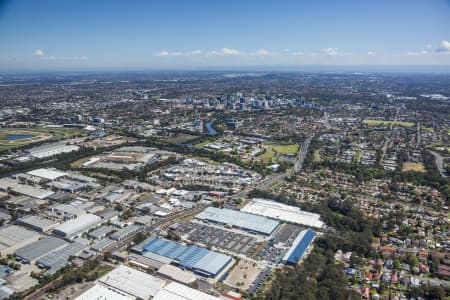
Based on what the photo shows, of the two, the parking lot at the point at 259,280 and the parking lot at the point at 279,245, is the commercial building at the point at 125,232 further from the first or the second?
the parking lot at the point at 259,280

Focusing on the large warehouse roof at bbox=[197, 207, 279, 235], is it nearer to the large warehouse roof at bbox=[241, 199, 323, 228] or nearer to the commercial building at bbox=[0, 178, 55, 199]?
the large warehouse roof at bbox=[241, 199, 323, 228]

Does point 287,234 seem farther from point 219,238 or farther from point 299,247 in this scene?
point 219,238

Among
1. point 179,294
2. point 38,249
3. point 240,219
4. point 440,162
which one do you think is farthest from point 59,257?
point 440,162

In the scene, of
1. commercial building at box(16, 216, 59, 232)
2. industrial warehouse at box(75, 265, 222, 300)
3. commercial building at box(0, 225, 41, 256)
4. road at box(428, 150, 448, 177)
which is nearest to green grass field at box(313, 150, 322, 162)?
road at box(428, 150, 448, 177)

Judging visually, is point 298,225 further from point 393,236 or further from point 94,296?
point 94,296

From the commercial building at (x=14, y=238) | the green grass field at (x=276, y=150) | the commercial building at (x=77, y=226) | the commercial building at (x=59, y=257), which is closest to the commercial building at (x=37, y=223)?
the commercial building at (x=14, y=238)

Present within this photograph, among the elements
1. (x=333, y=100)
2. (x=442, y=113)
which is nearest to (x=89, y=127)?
(x=333, y=100)
